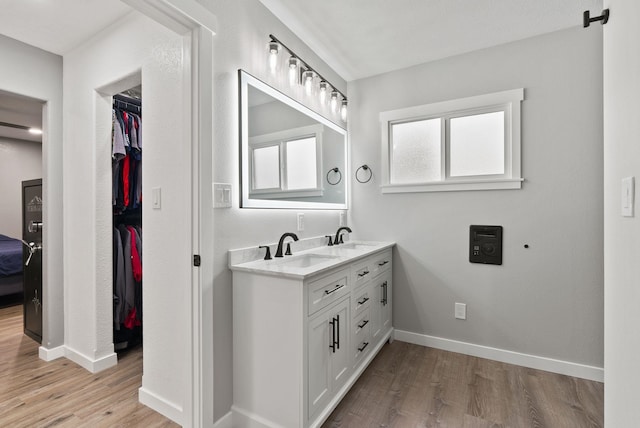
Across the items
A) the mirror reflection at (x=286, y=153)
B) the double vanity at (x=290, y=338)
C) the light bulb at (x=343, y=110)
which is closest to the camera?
the double vanity at (x=290, y=338)

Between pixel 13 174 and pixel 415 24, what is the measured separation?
6.43m

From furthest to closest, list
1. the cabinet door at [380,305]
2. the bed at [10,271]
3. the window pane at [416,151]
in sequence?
the bed at [10,271], the window pane at [416,151], the cabinet door at [380,305]

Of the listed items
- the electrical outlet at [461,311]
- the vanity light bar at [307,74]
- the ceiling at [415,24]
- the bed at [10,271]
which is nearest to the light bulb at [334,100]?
the vanity light bar at [307,74]

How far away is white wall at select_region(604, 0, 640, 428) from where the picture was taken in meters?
0.78

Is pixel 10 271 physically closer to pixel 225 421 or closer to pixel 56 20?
pixel 56 20

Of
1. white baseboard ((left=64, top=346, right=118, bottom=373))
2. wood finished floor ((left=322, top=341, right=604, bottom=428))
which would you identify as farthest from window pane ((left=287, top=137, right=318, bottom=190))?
white baseboard ((left=64, top=346, right=118, bottom=373))

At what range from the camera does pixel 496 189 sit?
Answer: 2459mm

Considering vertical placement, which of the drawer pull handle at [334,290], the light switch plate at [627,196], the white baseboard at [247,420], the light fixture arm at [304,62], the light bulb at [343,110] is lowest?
the white baseboard at [247,420]

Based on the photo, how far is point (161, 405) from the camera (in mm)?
1818

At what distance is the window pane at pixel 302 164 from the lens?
→ 232cm

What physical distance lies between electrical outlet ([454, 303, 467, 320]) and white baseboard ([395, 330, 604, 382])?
0.22m

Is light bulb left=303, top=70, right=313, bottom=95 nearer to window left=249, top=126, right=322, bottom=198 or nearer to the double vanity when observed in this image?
window left=249, top=126, right=322, bottom=198

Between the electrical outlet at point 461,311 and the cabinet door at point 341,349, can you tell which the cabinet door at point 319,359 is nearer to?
A: the cabinet door at point 341,349

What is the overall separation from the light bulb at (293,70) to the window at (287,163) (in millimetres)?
350
